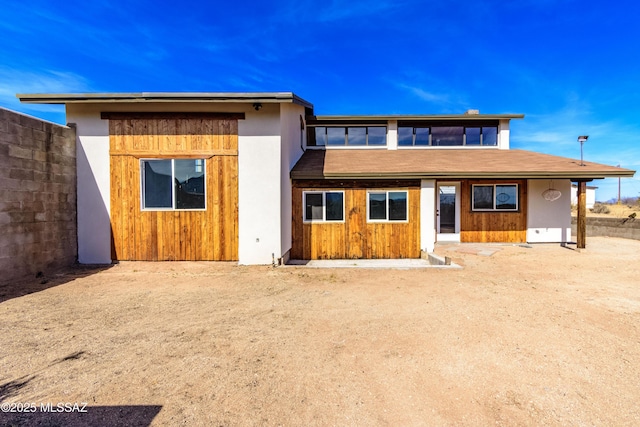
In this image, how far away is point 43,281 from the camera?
6023 mm

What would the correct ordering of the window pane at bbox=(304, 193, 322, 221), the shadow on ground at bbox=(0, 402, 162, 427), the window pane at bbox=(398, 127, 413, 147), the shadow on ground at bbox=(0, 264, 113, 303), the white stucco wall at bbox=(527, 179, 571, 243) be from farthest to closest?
the window pane at bbox=(398, 127, 413, 147) < the white stucco wall at bbox=(527, 179, 571, 243) < the window pane at bbox=(304, 193, 322, 221) < the shadow on ground at bbox=(0, 264, 113, 303) < the shadow on ground at bbox=(0, 402, 162, 427)

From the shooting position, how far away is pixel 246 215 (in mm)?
7582

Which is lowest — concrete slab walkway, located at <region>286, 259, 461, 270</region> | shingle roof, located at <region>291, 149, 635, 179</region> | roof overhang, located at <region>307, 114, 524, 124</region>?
concrete slab walkway, located at <region>286, 259, 461, 270</region>

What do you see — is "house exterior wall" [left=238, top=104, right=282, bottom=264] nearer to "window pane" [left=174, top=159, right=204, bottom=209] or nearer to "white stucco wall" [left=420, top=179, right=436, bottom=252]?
"window pane" [left=174, top=159, right=204, bottom=209]

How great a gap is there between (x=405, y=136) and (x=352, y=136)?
244cm

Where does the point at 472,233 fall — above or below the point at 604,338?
above

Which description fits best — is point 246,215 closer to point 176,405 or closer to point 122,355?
point 122,355

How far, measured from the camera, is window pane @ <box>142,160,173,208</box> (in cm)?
755

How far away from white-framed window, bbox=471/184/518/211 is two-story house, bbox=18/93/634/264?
0.04m

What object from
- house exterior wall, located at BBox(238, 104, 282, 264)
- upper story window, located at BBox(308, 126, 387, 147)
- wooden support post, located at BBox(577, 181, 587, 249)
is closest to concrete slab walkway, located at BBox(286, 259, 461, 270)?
house exterior wall, located at BBox(238, 104, 282, 264)

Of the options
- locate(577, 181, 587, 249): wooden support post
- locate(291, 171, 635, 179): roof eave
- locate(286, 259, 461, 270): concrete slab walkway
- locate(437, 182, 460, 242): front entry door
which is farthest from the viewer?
locate(437, 182, 460, 242): front entry door

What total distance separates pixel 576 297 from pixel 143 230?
9769 millimetres

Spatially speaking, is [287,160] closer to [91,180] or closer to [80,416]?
[91,180]

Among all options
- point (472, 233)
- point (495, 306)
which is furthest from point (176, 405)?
point (472, 233)
